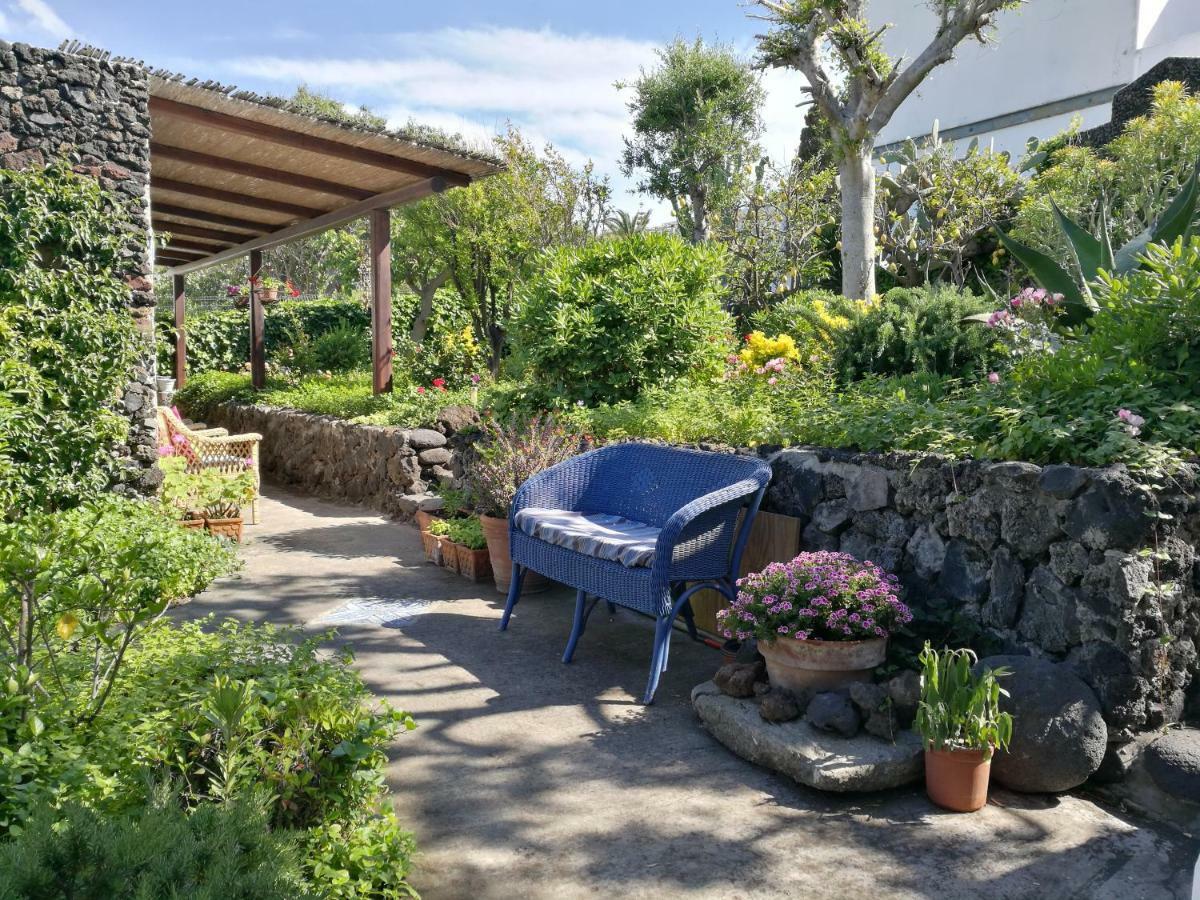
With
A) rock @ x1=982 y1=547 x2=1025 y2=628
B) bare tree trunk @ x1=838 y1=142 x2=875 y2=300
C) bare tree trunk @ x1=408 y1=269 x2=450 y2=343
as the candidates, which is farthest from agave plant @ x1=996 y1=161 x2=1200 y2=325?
bare tree trunk @ x1=408 y1=269 x2=450 y2=343

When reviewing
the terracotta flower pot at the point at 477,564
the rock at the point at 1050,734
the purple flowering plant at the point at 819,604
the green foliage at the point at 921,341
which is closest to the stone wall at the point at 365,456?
the terracotta flower pot at the point at 477,564

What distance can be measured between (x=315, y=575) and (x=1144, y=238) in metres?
5.60

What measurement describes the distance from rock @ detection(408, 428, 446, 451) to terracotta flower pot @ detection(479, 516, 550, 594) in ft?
8.92

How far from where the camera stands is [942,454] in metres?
3.69

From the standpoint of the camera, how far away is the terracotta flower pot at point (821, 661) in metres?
3.36

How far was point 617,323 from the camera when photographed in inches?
280

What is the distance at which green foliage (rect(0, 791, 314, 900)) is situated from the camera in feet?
5.04

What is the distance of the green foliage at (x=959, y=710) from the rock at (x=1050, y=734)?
76 millimetres

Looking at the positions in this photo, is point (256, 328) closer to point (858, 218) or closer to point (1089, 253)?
point (858, 218)

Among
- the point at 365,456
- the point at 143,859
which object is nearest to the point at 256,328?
the point at 365,456

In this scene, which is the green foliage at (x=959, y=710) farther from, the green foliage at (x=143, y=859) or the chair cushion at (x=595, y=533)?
the green foliage at (x=143, y=859)

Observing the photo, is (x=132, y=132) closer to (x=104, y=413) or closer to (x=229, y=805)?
(x=104, y=413)

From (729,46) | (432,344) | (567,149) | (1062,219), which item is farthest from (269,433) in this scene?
(729,46)

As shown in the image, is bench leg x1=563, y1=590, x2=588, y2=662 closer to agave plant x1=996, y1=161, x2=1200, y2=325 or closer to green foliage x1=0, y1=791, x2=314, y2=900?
green foliage x1=0, y1=791, x2=314, y2=900
